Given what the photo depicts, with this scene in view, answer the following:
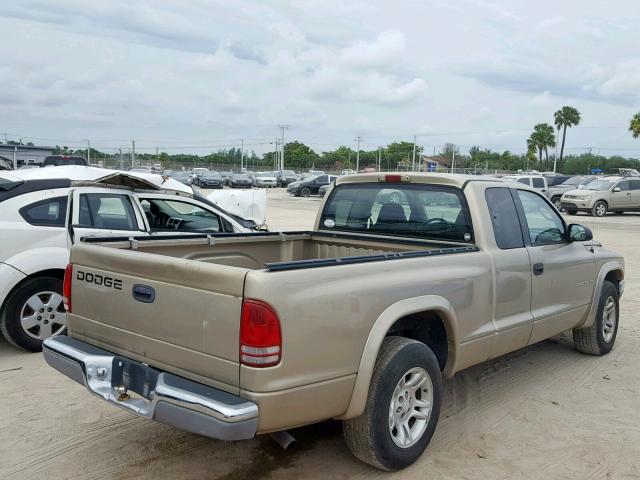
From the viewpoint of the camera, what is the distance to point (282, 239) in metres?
5.39

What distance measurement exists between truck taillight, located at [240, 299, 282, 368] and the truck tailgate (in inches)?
2.2

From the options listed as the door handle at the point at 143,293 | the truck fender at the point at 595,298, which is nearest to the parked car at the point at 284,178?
the truck fender at the point at 595,298

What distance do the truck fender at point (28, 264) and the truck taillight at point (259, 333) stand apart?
3.53 metres

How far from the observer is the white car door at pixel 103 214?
19.9ft

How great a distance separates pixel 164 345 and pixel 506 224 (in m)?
2.82

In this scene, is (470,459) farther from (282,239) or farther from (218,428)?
(282,239)

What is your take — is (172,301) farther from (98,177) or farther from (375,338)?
(98,177)

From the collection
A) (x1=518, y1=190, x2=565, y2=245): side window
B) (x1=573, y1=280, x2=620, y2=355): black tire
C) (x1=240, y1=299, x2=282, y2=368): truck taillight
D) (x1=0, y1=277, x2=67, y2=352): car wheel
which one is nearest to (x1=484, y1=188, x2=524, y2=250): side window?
(x1=518, y1=190, x2=565, y2=245): side window

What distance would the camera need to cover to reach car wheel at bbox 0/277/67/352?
560 cm

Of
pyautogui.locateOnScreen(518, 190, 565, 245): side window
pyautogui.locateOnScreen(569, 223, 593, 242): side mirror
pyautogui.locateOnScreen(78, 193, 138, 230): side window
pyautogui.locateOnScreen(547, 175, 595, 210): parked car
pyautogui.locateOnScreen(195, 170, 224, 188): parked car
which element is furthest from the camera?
pyautogui.locateOnScreen(195, 170, 224, 188): parked car

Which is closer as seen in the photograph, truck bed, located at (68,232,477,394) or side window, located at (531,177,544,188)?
truck bed, located at (68,232,477,394)

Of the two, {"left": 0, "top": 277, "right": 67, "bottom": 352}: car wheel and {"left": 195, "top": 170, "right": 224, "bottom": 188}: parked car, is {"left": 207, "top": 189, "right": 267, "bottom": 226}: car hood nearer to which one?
{"left": 0, "top": 277, "right": 67, "bottom": 352}: car wheel

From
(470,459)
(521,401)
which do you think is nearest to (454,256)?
(470,459)

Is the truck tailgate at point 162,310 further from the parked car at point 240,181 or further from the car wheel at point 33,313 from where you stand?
the parked car at point 240,181
